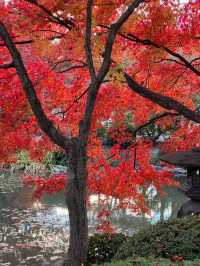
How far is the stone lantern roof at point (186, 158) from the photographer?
10664mm

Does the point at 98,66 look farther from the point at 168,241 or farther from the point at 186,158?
the point at 168,241

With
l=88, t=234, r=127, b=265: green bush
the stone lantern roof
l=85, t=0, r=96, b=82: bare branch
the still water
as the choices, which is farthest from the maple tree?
the still water

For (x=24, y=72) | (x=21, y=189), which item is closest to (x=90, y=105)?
(x=24, y=72)

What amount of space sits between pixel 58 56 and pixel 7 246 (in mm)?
6846

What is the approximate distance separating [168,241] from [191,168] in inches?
139

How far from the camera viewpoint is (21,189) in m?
22.6

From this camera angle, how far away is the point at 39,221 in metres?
17.7

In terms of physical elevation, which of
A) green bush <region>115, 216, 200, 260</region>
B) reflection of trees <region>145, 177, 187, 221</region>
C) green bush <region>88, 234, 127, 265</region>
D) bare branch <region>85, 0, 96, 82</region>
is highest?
bare branch <region>85, 0, 96, 82</region>

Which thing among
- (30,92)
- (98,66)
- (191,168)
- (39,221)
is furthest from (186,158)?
(39,221)

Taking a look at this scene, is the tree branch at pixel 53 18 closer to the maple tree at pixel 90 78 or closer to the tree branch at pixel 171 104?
the maple tree at pixel 90 78

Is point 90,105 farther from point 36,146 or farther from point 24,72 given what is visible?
point 36,146

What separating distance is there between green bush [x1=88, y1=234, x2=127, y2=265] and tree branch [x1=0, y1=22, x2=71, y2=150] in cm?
→ 284

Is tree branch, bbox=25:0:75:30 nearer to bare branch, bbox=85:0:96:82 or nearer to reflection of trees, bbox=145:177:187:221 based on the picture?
bare branch, bbox=85:0:96:82

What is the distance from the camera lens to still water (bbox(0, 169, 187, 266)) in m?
14.5
